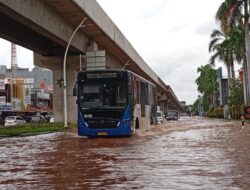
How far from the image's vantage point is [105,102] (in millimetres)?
24734

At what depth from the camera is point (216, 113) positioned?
92.2 m

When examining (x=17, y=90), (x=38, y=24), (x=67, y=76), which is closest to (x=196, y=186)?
(x=38, y=24)

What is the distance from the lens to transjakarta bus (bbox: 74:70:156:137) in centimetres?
2484

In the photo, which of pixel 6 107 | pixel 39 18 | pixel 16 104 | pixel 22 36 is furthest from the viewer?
pixel 16 104

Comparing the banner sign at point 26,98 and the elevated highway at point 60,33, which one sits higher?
the elevated highway at point 60,33

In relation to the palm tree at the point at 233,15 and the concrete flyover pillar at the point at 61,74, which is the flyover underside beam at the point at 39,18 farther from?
the palm tree at the point at 233,15

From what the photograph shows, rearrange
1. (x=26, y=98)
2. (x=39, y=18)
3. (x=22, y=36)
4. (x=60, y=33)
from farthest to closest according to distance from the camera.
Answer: (x=26, y=98) < (x=60, y=33) < (x=22, y=36) < (x=39, y=18)

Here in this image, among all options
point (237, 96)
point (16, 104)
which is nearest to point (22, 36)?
point (237, 96)

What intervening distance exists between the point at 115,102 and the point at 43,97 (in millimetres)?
82766

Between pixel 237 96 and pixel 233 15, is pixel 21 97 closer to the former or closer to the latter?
pixel 237 96

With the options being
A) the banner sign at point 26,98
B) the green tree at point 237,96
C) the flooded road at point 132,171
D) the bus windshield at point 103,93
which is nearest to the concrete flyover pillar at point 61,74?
the bus windshield at point 103,93

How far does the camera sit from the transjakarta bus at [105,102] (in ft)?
81.5

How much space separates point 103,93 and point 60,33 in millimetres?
10243

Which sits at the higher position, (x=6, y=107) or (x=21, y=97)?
(x=21, y=97)
